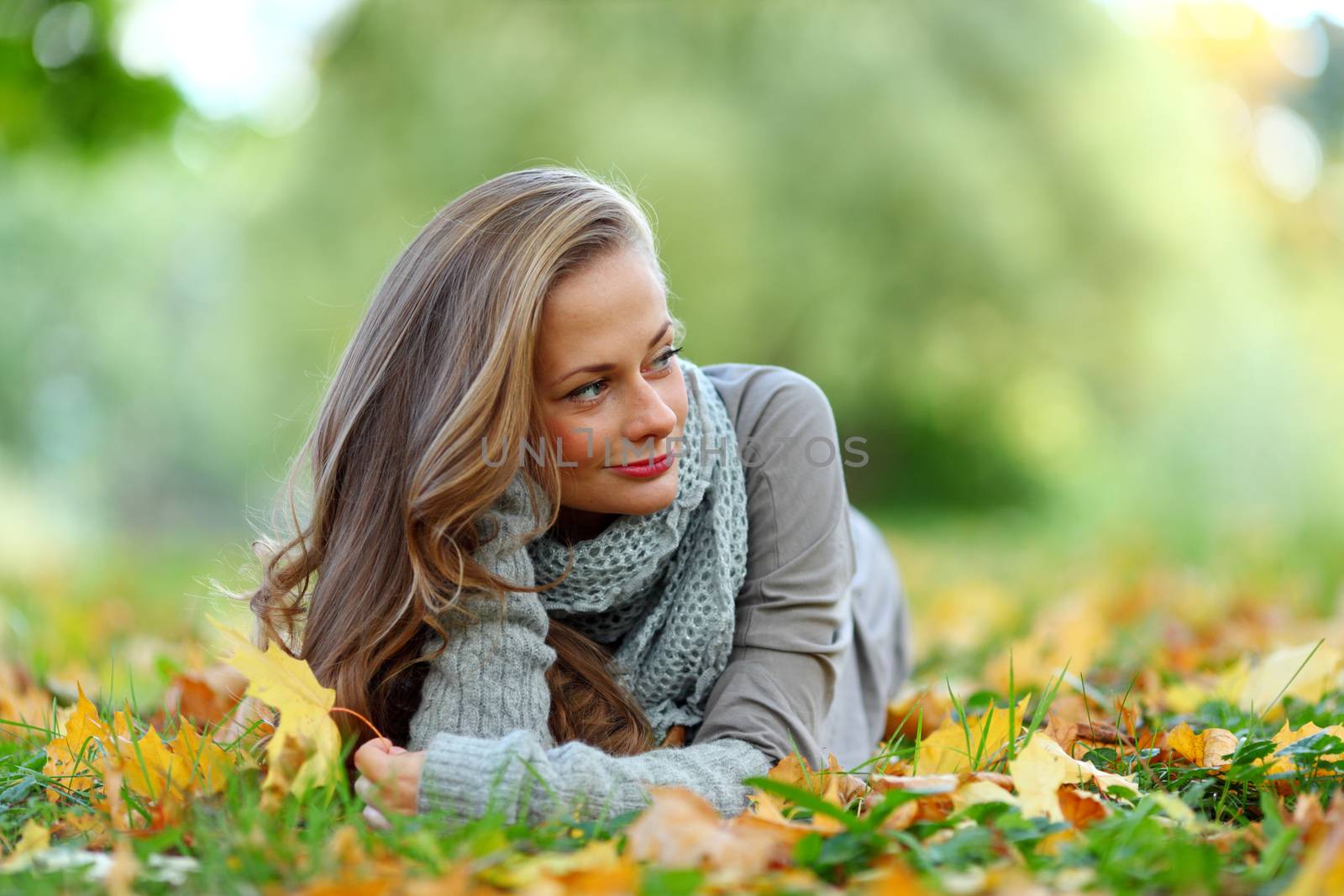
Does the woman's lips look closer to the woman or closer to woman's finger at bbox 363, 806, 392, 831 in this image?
the woman

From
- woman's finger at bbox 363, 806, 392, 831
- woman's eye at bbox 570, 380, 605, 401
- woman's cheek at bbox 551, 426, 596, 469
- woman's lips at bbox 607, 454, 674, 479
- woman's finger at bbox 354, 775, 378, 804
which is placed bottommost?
woman's finger at bbox 363, 806, 392, 831

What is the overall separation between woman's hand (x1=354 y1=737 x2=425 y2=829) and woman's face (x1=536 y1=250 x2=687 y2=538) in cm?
48

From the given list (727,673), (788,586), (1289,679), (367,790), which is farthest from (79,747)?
(1289,679)

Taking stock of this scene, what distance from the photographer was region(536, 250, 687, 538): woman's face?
1758 millimetres

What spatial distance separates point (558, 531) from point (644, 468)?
Result: 252 millimetres

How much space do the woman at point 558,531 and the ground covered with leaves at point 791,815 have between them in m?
0.15

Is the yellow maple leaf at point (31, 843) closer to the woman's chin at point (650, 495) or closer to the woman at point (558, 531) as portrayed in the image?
the woman at point (558, 531)

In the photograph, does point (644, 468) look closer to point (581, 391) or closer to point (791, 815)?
point (581, 391)

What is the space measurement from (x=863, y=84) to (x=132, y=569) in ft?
19.1

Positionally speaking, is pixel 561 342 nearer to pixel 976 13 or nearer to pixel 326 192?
pixel 326 192

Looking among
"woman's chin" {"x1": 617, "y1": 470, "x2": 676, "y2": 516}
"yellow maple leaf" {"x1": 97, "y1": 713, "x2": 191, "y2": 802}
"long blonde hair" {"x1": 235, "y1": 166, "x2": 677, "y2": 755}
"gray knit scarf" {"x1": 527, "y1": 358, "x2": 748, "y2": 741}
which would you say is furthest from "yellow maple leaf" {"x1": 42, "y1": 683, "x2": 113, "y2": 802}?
"woman's chin" {"x1": 617, "y1": 470, "x2": 676, "y2": 516}

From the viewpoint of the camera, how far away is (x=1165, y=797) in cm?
141

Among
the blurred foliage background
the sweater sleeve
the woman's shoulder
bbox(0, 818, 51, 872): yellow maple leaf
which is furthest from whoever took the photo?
the blurred foliage background

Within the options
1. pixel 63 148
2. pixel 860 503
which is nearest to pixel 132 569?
pixel 63 148
